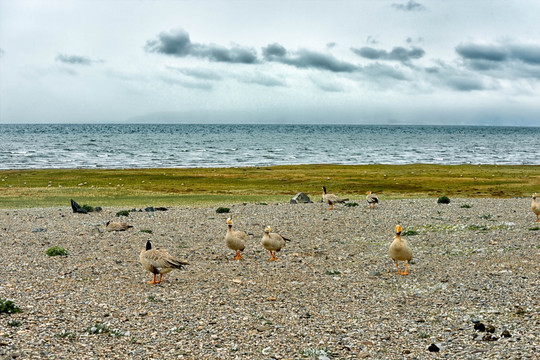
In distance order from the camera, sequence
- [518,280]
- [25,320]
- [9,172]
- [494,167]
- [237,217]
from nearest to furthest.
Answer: [25,320] < [518,280] < [237,217] < [9,172] < [494,167]

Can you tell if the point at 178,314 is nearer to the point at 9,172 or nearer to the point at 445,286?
the point at 445,286

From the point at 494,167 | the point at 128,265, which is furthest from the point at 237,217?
the point at 494,167

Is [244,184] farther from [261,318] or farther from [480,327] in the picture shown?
[480,327]

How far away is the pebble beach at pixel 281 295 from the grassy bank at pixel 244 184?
1816 centimetres

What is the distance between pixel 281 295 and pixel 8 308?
23.4 ft

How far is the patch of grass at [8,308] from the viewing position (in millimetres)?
12219

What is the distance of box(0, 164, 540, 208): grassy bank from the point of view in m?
43.6

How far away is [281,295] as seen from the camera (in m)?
14.6

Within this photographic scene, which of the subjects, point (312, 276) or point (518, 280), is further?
point (312, 276)

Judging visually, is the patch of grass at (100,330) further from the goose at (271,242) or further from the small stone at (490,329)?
the small stone at (490,329)

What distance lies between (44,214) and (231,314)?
23.2m

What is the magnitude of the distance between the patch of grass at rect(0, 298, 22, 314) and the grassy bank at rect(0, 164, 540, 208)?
2628cm

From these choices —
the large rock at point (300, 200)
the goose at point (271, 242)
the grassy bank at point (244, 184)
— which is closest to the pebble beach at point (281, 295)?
the goose at point (271, 242)

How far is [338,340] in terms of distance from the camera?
11133 mm
